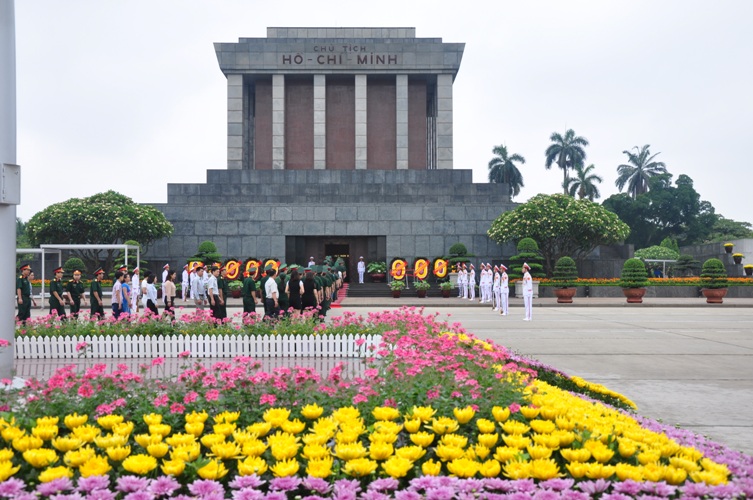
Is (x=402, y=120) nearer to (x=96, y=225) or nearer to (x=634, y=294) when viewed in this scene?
(x=96, y=225)

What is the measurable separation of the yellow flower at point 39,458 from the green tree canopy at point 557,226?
32.7 metres

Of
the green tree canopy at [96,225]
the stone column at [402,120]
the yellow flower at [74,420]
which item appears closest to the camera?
the yellow flower at [74,420]

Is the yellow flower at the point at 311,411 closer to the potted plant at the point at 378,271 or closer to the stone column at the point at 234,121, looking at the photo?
the potted plant at the point at 378,271

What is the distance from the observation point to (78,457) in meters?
3.47

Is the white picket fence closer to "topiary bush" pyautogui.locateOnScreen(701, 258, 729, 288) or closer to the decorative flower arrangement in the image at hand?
the decorative flower arrangement

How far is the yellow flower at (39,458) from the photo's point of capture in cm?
347

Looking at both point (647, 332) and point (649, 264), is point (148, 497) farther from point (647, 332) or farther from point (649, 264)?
point (649, 264)

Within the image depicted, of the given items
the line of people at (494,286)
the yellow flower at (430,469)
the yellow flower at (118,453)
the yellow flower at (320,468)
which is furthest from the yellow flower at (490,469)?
the line of people at (494,286)

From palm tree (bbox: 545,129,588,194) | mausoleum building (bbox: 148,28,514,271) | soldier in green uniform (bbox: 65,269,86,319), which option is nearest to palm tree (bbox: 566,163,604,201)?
palm tree (bbox: 545,129,588,194)

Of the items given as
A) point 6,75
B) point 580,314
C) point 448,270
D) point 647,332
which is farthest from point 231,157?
point 6,75

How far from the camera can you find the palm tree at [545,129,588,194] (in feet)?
255

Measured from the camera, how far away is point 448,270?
3588 centimetres

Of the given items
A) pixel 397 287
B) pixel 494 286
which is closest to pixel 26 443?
pixel 494 286

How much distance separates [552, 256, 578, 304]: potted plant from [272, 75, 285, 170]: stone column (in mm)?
20543
